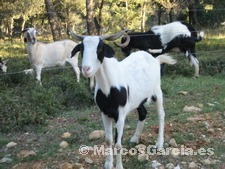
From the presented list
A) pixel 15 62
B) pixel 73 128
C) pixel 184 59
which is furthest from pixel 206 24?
pixel 73 128

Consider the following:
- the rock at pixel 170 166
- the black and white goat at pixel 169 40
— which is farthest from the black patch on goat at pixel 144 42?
the rock at pixel 170 166

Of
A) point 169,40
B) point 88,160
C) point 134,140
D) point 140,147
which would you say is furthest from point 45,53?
point 88,160

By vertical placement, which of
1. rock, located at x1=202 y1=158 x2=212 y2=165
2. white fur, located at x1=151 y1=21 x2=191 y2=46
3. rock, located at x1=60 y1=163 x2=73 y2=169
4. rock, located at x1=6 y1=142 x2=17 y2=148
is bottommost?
rock, located at x1=6 y1=142 x2=17 y2=148

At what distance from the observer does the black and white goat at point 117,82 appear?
3887mm

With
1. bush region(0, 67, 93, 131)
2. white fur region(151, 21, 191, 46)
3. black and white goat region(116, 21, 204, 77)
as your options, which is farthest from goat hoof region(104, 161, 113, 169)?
white fur region(151, 21, 191, 46)

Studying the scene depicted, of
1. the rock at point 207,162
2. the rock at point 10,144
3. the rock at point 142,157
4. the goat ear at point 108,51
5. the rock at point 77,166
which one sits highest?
the goat ear at point 108,51

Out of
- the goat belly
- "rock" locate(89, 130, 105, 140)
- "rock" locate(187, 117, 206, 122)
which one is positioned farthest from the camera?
"rock" locate(187, 117, 206, 122)

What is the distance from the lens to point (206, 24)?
2962cm

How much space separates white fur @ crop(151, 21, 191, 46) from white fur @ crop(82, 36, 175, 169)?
562cm

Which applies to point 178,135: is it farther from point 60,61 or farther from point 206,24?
point 206,24

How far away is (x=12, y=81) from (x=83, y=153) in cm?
455

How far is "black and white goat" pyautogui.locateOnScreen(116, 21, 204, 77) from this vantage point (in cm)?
1068

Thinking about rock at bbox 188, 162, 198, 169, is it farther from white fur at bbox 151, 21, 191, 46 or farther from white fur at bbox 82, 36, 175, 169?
white fur at bbox 151, 21, 191, 46

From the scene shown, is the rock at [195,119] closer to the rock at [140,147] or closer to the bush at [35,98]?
the rock at [140,147]
